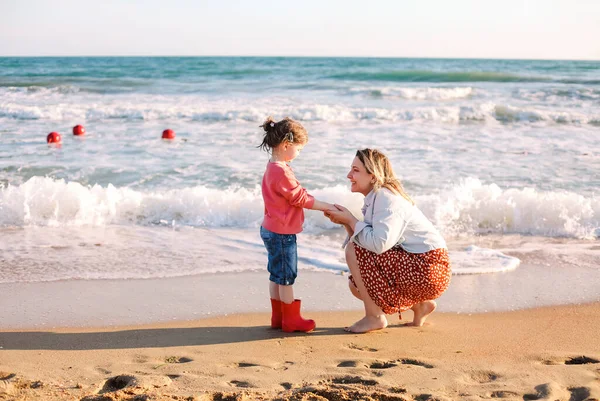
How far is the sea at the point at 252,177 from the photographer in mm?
6117

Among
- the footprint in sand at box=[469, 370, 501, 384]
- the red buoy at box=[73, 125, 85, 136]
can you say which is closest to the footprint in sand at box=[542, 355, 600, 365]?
the footprint in sand at box=[469, 370, 501, 384]

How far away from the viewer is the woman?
158 inches

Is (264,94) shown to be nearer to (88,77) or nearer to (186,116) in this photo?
(186,116)

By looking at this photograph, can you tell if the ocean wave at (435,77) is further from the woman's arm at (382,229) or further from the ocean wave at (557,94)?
the woman's arm at (382,229)

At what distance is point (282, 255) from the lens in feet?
13.5

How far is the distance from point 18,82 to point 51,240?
1968 centimetres

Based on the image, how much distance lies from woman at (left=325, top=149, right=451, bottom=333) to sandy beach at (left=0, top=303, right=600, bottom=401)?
265mm

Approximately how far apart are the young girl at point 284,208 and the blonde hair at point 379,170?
1.12 feet

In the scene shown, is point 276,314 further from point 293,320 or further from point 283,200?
point 283,200

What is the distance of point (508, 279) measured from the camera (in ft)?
17.7

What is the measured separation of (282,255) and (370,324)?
27.6 inches

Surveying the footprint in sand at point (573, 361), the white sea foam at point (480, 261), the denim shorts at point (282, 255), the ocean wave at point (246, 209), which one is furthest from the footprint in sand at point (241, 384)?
Result: the ocean wave at point (246, 209)

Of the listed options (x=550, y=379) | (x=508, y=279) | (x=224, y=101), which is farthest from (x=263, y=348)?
(x=224, y=101)

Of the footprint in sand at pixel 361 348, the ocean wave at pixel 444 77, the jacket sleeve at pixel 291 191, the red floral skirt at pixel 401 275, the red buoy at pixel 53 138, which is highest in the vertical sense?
the ocean wave at pixel 444 77
